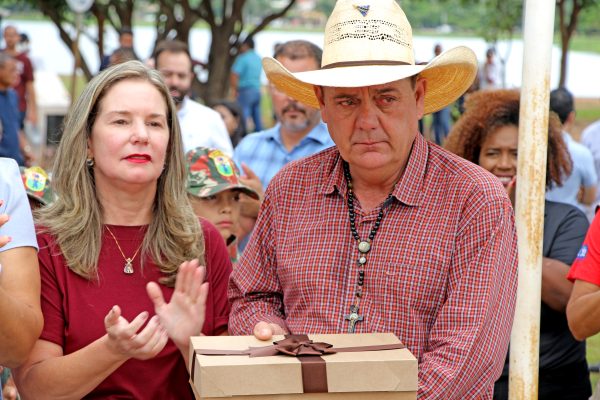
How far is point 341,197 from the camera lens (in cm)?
329

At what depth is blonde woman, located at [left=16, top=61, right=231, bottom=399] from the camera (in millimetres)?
3299

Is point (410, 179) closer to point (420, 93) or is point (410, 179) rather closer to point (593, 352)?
point (420, 93)

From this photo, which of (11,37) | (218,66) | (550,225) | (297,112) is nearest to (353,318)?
(550,225)

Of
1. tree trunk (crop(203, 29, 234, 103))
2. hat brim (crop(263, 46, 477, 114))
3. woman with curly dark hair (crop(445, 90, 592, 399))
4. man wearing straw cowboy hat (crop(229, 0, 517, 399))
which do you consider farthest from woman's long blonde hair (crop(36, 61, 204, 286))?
tree trunk (crop(203, 29, 234, 103))

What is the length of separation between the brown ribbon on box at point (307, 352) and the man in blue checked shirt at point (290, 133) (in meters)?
3.64

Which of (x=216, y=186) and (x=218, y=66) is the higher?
(x=216, y=186)

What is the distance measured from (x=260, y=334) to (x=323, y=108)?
0.89 meters

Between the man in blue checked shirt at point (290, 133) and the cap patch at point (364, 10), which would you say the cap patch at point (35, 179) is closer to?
the man in blue checked shirt at point (290, 133)

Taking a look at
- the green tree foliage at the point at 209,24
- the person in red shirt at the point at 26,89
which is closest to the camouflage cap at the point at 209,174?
the person in red shirt at the point at 26,89

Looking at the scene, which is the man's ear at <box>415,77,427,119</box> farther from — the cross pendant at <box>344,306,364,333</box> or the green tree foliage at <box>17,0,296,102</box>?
the green tree foliage at <box>17,0,296,102</box>

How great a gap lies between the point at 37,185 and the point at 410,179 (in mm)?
2210

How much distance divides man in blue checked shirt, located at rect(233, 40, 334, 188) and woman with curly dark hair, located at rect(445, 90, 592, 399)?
1.45 m

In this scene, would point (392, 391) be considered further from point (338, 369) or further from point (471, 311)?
point (471, 311)

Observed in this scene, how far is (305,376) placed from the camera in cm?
261
